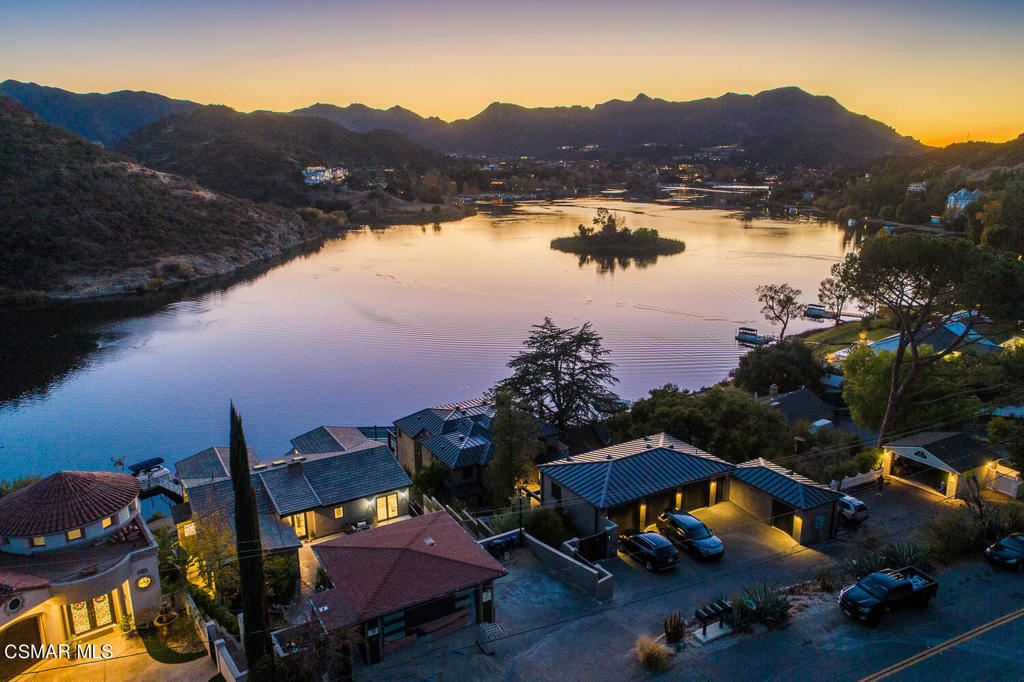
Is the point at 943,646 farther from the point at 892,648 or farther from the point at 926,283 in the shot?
the point at 926,283

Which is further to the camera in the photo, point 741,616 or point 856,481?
point 856,481

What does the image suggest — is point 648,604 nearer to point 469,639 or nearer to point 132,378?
point 469,639

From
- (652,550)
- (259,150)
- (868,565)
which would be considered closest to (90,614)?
(652,550)

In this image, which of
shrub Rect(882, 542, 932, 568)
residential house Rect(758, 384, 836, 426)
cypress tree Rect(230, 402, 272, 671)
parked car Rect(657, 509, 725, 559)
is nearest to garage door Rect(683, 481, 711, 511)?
parked car Rect(657, 509, 725, 559)

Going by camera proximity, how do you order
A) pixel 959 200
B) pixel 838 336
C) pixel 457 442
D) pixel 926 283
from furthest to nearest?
pixel 959 200
pixel 838 336
pixel 457 442
pixel 926 283

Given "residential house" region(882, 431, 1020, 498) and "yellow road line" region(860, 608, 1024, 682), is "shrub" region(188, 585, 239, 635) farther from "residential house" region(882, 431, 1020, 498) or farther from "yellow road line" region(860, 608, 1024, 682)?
"residential house" region(882, 431, 1020, 498)

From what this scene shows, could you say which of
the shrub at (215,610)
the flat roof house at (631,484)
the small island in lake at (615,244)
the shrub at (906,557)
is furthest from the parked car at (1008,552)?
the small island in lake at (615,244)

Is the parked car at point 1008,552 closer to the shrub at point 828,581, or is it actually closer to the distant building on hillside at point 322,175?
the shrub at point 828,581
